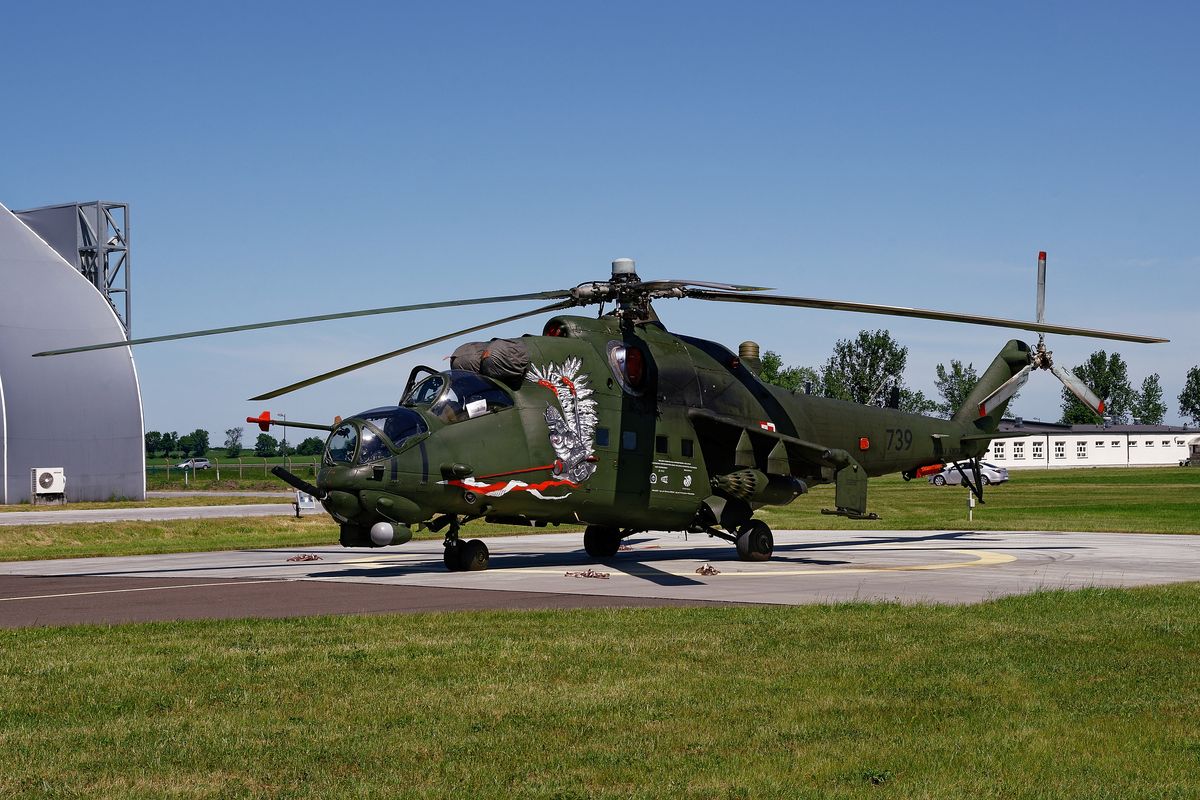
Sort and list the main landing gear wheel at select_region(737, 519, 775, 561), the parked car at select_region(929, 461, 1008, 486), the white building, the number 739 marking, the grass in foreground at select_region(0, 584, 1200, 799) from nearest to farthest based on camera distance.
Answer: the grass in foreground at select_region(0, 584, 1200, 799), the main landing gear wheel at select_region(737, 519, 775, 561), the number 739 marking, the parked car at select_region(929, 461, 1008, 486), the white building

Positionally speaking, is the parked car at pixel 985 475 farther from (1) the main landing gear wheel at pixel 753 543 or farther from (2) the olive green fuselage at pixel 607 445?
(1) the main landing gear wheel at pixel 753 543

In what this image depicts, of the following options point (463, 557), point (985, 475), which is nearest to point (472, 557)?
point (463, 557)

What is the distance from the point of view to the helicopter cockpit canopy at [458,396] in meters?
21.1

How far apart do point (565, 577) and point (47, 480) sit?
46.6 meters

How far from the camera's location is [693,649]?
1173cm

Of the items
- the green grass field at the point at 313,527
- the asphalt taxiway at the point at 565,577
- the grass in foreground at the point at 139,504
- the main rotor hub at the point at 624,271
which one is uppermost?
the main rotor hub at the point at 624,271

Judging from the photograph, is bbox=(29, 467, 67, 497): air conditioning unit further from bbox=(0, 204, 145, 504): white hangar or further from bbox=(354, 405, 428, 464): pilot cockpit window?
bbox=(354, 405, 428, 464): pilot cockpit window

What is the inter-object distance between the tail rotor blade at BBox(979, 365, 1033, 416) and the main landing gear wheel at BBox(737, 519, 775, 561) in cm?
924

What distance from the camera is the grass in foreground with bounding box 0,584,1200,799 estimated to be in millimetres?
7145

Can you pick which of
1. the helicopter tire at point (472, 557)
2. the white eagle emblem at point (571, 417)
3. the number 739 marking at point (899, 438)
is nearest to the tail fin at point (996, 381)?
the number 739 marking at point (899, 438)

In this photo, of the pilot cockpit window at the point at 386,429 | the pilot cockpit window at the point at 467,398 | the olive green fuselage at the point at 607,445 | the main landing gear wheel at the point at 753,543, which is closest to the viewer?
the pilot cockpit window at the point at 386,429

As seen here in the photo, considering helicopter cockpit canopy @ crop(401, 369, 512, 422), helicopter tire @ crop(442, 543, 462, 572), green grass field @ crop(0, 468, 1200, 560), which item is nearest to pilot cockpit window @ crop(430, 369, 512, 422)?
helicopter cockpit canopy @ crop(401, 369, 512, 422)

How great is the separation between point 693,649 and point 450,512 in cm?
995

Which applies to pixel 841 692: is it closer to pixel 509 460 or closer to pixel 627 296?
pixel 509 460
